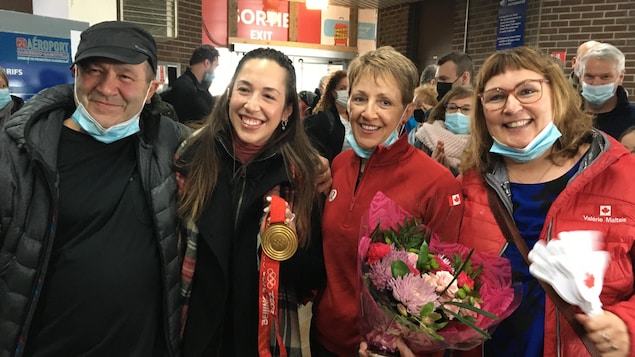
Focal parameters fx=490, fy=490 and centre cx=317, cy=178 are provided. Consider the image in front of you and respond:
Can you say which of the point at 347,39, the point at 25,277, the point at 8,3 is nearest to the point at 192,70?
the point at 8,3

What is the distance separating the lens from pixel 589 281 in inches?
47.2

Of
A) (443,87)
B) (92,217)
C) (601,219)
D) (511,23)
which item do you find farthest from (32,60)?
(511,23)

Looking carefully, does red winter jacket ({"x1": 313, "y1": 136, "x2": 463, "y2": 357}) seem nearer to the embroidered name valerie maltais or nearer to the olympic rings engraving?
the olympic rings engraving

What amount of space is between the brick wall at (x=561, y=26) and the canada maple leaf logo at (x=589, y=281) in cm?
526

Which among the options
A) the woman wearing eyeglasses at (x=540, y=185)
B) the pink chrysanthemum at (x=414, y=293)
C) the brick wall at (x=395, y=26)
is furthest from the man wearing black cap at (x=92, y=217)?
the brick wall at (x=395, y=26)

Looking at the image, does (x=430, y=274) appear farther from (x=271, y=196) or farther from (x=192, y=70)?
(x=192, y=70)

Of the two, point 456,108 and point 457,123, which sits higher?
point 456,108

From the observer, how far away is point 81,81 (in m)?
1.75

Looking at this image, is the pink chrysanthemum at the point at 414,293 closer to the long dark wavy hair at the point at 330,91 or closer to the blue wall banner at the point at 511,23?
the long dark wavy hair at the point at 330,91

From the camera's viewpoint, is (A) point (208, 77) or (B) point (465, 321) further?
(A) point (208, 77)

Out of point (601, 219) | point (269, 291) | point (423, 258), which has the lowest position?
point (269, 291)

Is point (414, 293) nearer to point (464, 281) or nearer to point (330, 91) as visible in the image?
point (464, 281)

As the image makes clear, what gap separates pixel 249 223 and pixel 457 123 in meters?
2.07

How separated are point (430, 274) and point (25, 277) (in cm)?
125
